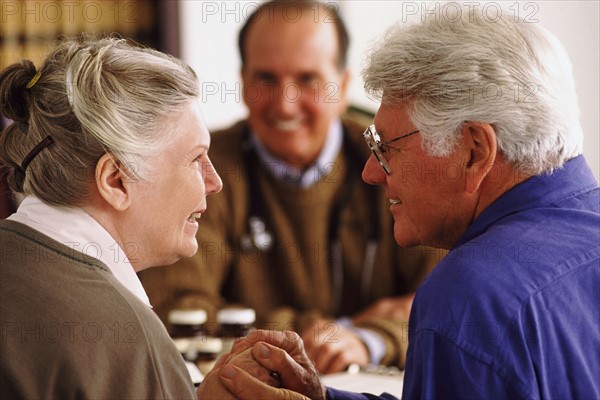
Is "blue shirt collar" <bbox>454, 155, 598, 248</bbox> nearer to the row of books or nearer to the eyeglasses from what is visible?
the eyeglasses

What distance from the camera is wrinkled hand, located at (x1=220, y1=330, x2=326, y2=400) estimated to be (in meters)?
1.47

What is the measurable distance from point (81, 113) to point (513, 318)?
66cm

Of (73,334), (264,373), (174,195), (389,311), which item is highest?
(174,195)

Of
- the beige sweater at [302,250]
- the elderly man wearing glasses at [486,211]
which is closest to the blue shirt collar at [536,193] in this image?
the elderly man wearing glasses at [486,211]

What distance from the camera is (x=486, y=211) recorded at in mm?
1341

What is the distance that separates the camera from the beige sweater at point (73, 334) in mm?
1094

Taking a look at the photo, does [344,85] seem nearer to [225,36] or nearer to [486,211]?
[225,36]

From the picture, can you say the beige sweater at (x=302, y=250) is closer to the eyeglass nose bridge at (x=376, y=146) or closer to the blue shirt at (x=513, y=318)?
the eyeglass nose bridge at (x=376, y=146)

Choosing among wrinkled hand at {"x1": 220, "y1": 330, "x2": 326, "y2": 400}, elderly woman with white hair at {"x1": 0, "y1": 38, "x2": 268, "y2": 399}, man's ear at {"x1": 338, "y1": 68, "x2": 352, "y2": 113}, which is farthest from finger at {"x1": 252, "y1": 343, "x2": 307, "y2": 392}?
man's ear at {"x1": 338, "y1": 68, "x2": 352, "y2": 113}

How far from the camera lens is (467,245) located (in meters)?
1.22

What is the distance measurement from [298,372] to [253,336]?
0.39 ft

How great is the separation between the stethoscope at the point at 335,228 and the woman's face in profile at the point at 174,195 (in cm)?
147

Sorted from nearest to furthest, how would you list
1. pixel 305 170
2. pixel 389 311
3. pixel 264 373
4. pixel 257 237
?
pixel 264 373
pixel 389 311
pixel 257 237
pixel 305 170

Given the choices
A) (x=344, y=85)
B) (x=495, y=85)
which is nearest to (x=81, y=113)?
(x=495, y=85)
